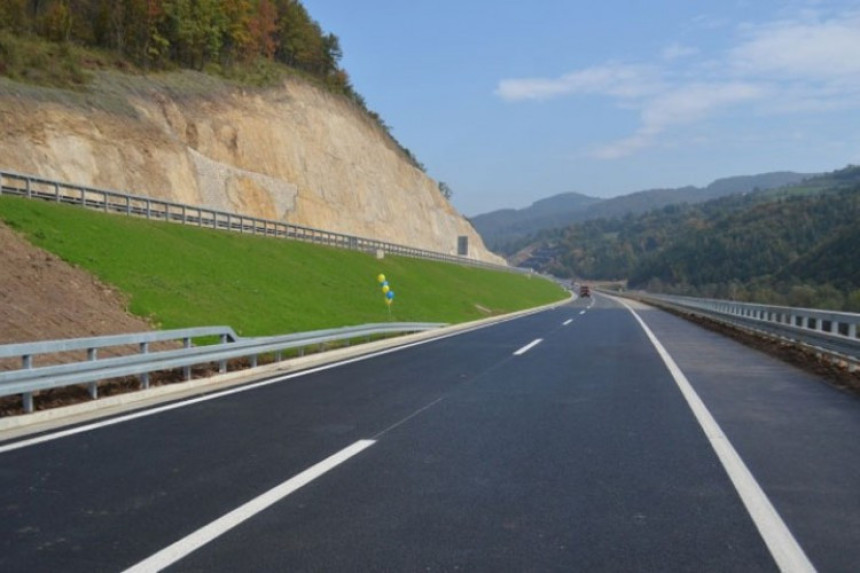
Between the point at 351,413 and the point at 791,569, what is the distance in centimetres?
606

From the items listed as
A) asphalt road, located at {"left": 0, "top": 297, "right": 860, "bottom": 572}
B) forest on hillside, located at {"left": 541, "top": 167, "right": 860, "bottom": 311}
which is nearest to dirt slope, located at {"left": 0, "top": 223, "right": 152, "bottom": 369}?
asphalt road, located at {"left": 0, "top": 297, "right": 860, "bottom": 572}

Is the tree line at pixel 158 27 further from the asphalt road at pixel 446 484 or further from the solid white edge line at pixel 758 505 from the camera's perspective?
the solid white edge line at pixel 758 505

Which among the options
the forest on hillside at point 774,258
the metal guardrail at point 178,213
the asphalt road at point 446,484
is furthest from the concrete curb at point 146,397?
the forest on hillside at point 774,258

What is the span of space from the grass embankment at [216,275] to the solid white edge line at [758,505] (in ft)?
42.5

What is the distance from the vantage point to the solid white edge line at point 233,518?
172 inches

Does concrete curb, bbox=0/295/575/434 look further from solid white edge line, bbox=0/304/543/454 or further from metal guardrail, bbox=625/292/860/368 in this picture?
metal guardrail, bbox=625/292/860/368

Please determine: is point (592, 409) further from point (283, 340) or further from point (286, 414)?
point (283, 340)

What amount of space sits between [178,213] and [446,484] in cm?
3734

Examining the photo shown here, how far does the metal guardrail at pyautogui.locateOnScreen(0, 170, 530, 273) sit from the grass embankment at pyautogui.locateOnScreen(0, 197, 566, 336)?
1658mm

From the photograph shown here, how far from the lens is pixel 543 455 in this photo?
7.14 metres

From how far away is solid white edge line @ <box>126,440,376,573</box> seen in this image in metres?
4.37

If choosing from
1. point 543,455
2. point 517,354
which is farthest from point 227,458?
point 517,354

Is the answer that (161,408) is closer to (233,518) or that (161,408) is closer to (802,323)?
(233,518)

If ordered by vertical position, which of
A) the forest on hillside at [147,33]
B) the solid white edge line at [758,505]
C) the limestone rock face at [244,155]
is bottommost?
the solid white edge line at [758,505]
